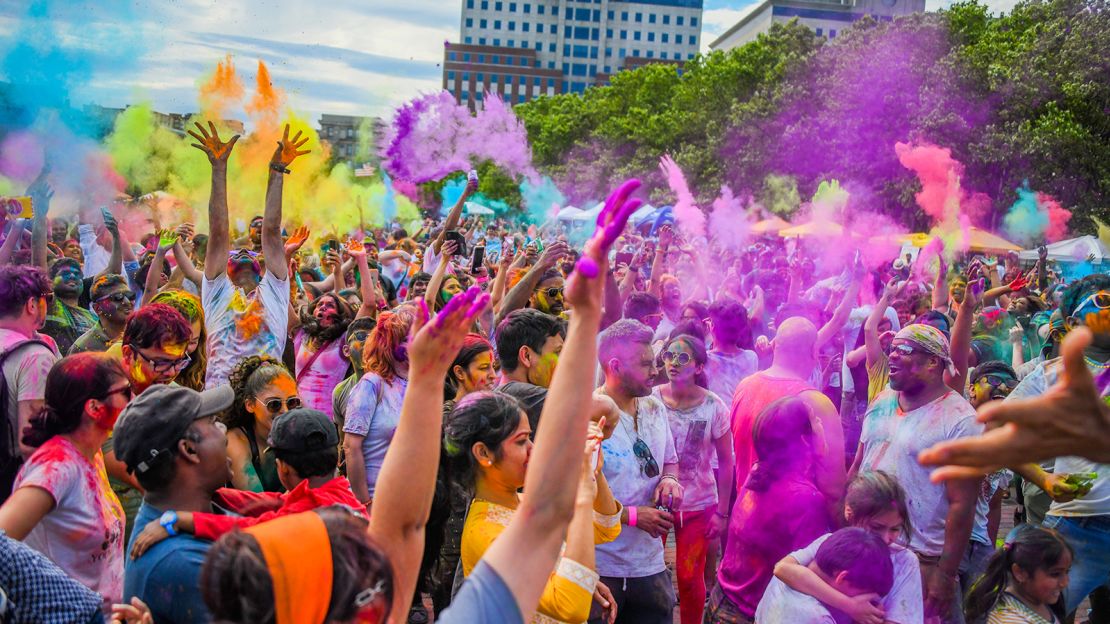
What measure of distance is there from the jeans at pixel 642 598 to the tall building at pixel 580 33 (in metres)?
147

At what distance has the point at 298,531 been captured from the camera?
6.07 feet

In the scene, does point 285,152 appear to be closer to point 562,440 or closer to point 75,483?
point 75,483

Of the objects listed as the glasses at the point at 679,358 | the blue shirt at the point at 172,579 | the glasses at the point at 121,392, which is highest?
the glasses at the point at 121,392

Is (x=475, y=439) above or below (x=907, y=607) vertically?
above

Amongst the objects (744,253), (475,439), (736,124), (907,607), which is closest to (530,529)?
(475,439)

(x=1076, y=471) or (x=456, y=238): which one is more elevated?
(x=456, y=238)

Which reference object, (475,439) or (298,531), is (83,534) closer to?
(475,439)

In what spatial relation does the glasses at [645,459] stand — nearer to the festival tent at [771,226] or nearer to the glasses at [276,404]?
the glasses at [276,404]

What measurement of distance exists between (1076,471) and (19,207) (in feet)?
25.5

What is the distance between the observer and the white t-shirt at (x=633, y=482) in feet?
13.6

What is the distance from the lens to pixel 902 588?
139 inches

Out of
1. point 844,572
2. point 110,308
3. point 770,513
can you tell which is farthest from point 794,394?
point 110,308

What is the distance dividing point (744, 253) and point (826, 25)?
100768mm

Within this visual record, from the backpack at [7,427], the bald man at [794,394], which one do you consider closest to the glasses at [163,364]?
the backpack at [7,427]
